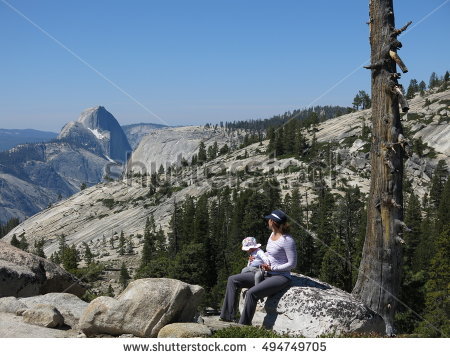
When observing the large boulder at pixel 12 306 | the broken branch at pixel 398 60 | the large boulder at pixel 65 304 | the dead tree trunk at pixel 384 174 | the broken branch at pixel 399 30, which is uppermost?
the broken branch at pixel 399 30

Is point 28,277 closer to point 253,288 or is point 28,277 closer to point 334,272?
point 253,288

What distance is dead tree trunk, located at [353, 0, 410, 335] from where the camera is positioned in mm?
13250

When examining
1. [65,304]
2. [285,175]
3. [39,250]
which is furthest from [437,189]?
[65,304]

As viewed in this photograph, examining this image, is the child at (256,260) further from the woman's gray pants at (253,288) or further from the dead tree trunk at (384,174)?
the dead tree trunk at (384,174)

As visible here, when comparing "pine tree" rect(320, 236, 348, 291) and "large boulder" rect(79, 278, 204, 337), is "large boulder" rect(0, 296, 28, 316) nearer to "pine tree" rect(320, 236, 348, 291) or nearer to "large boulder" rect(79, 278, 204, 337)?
"large boulder" rect(79, 278, 204, 337)

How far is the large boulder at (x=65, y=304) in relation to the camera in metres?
13.8

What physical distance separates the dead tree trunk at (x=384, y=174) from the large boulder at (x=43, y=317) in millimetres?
8856

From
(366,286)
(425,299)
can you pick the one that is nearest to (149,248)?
(425,299)

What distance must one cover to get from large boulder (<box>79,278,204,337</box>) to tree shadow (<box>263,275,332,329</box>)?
225cm

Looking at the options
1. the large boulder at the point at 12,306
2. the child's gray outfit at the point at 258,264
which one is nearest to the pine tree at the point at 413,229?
the child's gray outfit at the point at 258,264

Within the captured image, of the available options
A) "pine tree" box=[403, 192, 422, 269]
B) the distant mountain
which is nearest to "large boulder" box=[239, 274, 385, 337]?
"pine tree" box=[403, 192, 422, 269]

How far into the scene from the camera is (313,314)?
38.9ft
